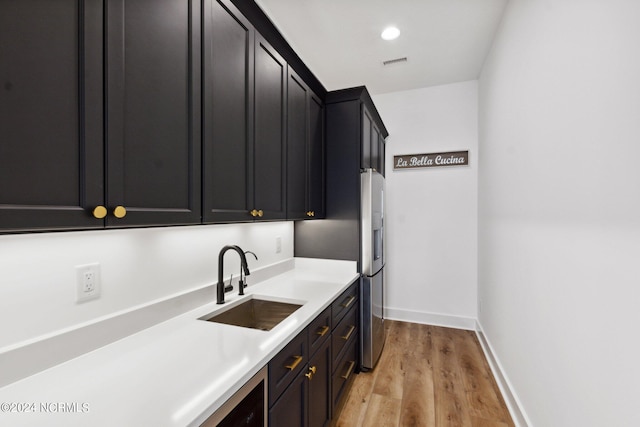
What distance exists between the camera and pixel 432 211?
356cm

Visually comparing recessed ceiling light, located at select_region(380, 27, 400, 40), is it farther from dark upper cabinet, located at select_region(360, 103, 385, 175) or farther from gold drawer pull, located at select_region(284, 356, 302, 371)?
gold drawer pull, located at select_region(284, 356, 302, 371)

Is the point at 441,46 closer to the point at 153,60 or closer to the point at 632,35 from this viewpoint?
the point at 632,35

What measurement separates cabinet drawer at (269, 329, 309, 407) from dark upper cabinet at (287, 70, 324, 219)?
83cm

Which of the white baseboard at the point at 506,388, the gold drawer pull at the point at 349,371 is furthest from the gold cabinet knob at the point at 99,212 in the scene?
the white baseboard at the point at 506,388

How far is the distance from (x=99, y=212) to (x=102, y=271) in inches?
17.9

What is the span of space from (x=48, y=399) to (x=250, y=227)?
130 cm

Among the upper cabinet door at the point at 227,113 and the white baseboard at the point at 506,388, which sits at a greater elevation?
the upper cabinet door at the point at 227,113

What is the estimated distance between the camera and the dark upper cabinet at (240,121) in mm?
1211

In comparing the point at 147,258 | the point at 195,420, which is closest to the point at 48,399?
the point at 195,420

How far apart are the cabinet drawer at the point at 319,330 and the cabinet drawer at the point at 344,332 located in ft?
0.47

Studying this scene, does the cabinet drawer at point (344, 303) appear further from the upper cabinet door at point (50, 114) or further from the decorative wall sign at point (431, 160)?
the decorative wall sign at point (431, 160)

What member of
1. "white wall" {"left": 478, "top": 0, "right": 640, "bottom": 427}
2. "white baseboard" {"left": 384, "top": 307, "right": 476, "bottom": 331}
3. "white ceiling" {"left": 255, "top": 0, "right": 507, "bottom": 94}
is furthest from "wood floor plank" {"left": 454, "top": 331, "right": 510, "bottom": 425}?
"white ceiling" {"left": 255, "top": 0, "right": 507, "bottom": 94}

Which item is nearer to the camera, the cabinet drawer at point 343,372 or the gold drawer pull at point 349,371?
the cabinet drawer at point 343,372

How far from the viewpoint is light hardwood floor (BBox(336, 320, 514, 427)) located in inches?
76.0
